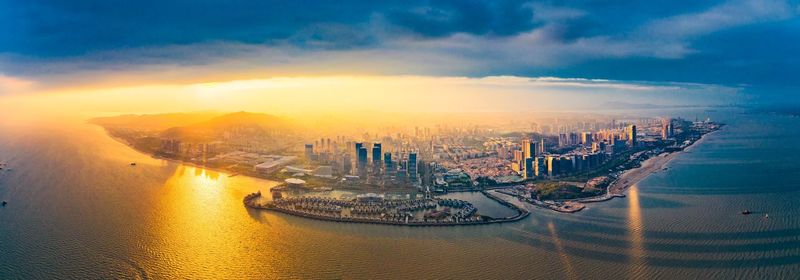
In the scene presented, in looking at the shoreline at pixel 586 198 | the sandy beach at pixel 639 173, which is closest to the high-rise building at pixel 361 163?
the shoreline at pixel 586 198

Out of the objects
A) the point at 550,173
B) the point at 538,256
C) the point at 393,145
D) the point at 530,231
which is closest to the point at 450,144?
the point at 393,145

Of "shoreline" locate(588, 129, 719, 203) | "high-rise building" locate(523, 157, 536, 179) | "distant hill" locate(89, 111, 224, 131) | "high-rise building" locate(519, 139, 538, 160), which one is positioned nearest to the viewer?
"shoreline" locate(588, 129, 719, 203)

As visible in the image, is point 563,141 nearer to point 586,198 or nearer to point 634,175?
point 634,175

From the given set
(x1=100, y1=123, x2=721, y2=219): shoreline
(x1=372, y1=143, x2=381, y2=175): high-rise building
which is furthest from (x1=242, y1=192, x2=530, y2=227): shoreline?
(x1=372, y1=143, x2=381, y2=175): high-rise building

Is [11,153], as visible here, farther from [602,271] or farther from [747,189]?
[747,189]

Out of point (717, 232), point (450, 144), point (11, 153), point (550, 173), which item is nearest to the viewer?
point (717, 232)

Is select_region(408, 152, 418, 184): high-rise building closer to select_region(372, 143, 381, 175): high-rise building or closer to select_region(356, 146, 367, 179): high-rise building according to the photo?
select_region(372, 143, 381, 175): high-rise building

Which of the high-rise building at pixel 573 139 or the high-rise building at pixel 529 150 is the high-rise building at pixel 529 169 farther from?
the high-rise building at pixel 573 139
